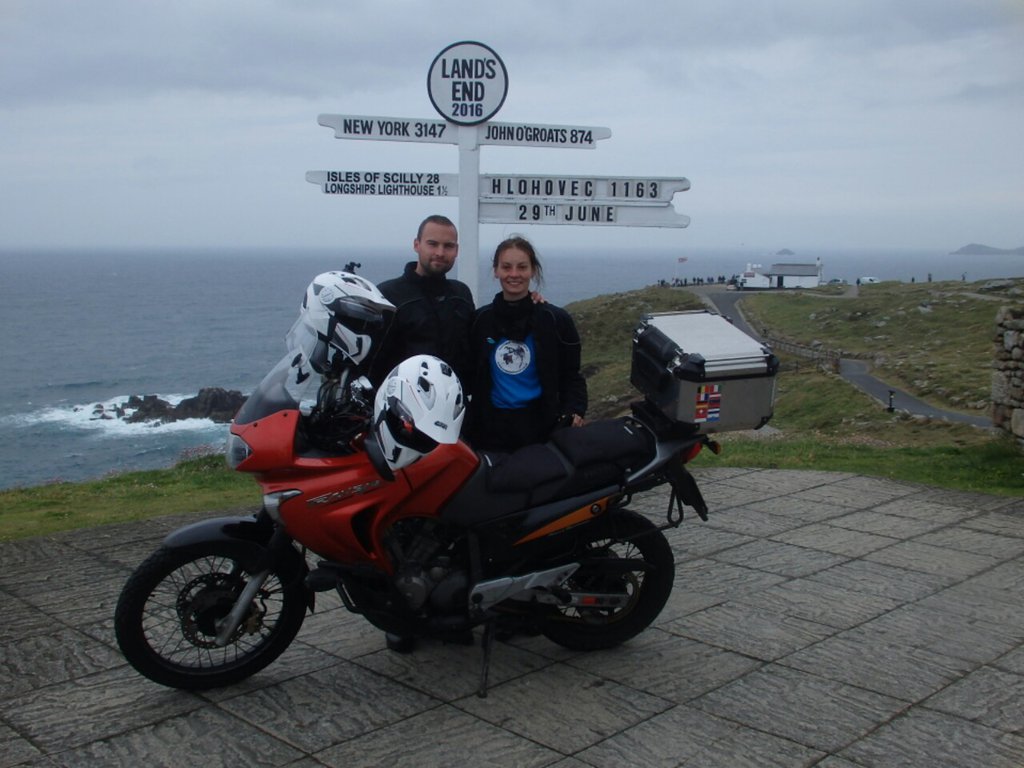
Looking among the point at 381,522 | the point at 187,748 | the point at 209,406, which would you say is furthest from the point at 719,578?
the point at 209,406

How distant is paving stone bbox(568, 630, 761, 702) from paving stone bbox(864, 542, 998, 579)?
1900mm

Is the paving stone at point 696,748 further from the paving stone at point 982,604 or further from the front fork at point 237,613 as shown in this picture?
the paving stone at point 982,604

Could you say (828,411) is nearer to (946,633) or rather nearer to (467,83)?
(467,83)

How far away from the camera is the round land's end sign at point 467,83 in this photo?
8.18 meters

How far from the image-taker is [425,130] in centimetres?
832

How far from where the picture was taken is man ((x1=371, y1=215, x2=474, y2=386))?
4988 millimetres

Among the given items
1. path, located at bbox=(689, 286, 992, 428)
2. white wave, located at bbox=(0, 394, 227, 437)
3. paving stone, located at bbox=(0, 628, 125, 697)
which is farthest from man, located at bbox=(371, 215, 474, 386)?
white wave, located at bbox=(0, 394, 227, 437)

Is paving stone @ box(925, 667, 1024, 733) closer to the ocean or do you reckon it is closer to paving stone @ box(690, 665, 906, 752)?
paving stone @ box(690, 665, 906, 752)

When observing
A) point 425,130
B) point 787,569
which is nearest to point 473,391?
point 787,569

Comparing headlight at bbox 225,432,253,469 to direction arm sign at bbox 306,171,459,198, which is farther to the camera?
direction arm sign at bbox 306,171,459,198

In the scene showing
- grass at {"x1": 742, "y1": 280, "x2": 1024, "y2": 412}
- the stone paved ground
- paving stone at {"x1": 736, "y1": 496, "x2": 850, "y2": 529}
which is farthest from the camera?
grass at {"x1": 742, "y1": 280, "x2": 1024, "y2": 412}

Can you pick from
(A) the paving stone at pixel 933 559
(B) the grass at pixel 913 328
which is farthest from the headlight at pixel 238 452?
(B) the grass at pixel 913 328

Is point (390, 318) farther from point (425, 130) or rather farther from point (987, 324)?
point (987, 324)

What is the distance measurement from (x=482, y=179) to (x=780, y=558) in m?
3.84
